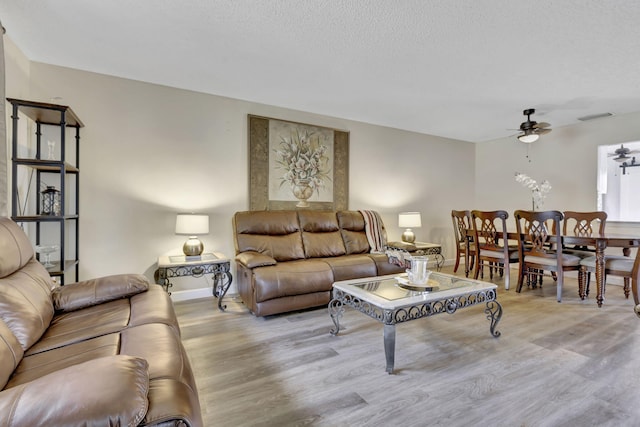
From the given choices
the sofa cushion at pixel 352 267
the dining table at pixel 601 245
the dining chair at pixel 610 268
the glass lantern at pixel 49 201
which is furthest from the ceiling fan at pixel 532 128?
the glass lantern at pixel 49 201

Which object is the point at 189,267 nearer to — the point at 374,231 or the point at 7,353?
the point at 7,353

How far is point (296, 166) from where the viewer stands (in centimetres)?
413

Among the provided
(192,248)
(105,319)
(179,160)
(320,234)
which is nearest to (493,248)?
(320,234)

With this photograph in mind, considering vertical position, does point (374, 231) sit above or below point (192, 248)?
above

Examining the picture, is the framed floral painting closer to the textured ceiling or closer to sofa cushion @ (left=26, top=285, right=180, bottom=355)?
the textured ceiling

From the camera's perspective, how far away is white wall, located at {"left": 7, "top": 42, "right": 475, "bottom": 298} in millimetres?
3004

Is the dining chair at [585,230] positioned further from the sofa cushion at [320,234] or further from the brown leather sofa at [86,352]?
the brown leather sofa at [86,352]

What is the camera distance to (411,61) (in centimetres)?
281

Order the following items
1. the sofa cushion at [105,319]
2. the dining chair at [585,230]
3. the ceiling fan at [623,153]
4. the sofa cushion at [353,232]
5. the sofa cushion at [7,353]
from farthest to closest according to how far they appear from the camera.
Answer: the ceiling fan at [623,153] < the sofa cushion at [353,232] < the dining chair at [585,230] < the sofa cushion at [105,319] < the sofa cushion at [7,353]

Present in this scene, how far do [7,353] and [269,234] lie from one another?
257 centimetres

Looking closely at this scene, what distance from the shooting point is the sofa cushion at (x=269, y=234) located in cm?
340

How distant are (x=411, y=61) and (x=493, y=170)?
3.88m

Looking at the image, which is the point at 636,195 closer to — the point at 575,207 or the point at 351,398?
the point at 575,207

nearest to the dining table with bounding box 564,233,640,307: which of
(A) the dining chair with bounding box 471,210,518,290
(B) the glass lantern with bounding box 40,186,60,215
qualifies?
(A) the dining chair with bounding box 471,210,518,290
